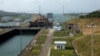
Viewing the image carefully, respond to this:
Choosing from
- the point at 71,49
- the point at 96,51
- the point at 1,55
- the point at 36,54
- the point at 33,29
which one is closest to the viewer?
the point at 96,51

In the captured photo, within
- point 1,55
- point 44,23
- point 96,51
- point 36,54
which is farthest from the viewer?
point 44,23

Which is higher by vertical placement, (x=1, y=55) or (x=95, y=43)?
(x=95, y=43)

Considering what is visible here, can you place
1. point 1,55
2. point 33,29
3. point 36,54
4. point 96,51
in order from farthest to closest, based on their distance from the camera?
1. point 33,29
2. point 1,55
3. point 36,54
4. point 96,51

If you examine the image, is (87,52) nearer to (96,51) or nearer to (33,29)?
(96,51)

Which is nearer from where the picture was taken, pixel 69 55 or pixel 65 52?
pixel 69 55

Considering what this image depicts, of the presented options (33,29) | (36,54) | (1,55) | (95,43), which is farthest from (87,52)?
(33,29)

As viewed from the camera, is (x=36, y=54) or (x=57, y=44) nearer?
(x=36, y=54)

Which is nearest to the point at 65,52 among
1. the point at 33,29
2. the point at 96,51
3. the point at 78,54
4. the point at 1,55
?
the point at 78,54

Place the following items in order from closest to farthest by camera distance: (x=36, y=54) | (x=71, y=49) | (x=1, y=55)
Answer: (x=36, y=54) < (x=71, y=49) < (x=1, y=55)

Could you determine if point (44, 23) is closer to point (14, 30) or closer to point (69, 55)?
point (14, 30)
